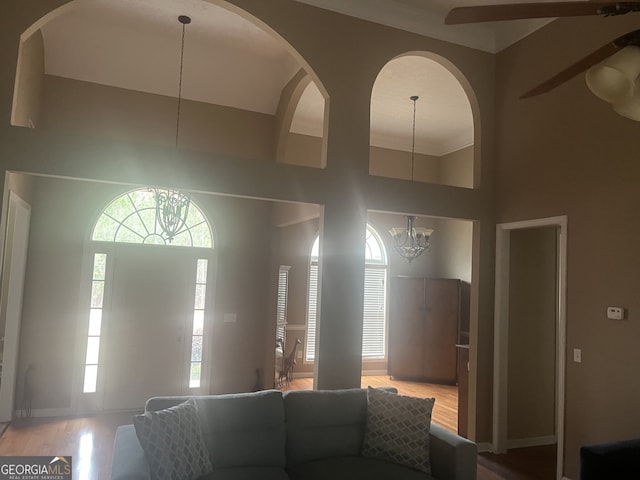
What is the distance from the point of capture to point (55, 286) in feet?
17.9

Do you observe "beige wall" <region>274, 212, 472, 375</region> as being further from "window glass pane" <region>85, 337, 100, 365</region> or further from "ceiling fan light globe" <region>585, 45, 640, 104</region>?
"ceiling fan light globe" <region>585, 45, 640, 104</region>

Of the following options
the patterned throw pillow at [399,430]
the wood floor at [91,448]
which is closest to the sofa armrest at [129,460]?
the wood floor at [91,448]

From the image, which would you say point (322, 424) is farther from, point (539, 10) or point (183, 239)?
point (183, 239)

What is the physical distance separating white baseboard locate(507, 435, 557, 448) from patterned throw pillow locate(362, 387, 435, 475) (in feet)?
6.72

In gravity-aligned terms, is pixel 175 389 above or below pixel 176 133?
below

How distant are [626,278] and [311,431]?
2.62m

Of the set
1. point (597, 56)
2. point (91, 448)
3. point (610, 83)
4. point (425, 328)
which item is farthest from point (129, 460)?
point (425, 328)

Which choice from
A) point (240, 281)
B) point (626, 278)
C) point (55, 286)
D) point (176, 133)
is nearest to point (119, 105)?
point (176, 133)

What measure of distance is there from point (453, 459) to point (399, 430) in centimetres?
38

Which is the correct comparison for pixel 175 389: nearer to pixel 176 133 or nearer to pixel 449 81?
pixel 176 133

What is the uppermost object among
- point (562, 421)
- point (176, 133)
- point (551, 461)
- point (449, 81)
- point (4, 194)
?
point (449, 81)

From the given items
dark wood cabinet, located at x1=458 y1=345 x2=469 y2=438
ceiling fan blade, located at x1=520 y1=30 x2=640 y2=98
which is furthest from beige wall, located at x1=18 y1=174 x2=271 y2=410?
ceiling fan blade, located at x1=520 y1=30 x2=640 y2=98

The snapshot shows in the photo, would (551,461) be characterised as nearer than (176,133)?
Yes

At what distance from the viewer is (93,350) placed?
566cm
